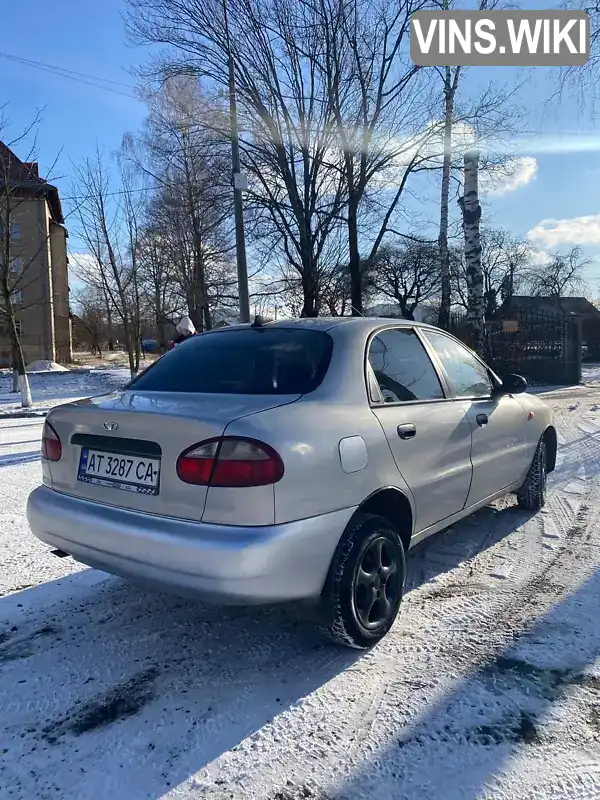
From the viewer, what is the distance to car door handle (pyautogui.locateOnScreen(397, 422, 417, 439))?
297 centimetres

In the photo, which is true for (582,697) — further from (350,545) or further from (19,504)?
(19,504)

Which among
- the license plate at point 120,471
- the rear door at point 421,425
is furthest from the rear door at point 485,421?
the license plate at point 120,471

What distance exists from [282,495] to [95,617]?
1.53 meters

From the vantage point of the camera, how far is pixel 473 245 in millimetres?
13766

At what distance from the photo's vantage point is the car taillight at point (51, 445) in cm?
294

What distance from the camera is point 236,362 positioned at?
3121 mm

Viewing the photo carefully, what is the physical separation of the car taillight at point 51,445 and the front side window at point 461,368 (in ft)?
7.76

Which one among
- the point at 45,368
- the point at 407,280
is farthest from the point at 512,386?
the point at 407,280

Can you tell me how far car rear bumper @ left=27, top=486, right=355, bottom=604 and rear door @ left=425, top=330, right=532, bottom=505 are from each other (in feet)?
5.03

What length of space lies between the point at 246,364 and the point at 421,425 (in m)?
1.02

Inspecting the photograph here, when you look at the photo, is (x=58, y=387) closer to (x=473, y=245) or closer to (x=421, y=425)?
(x=473, y=245)

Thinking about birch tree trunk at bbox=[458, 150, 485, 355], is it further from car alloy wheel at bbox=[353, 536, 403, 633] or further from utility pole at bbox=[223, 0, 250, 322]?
car alloy wheel at bbox=[353, 536, 403, 633]

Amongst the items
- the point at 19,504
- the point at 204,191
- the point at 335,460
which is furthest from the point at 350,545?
the point at 204,191

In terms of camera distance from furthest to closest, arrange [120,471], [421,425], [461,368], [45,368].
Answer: [45,368], [461,368], [421,425], [120,471]
